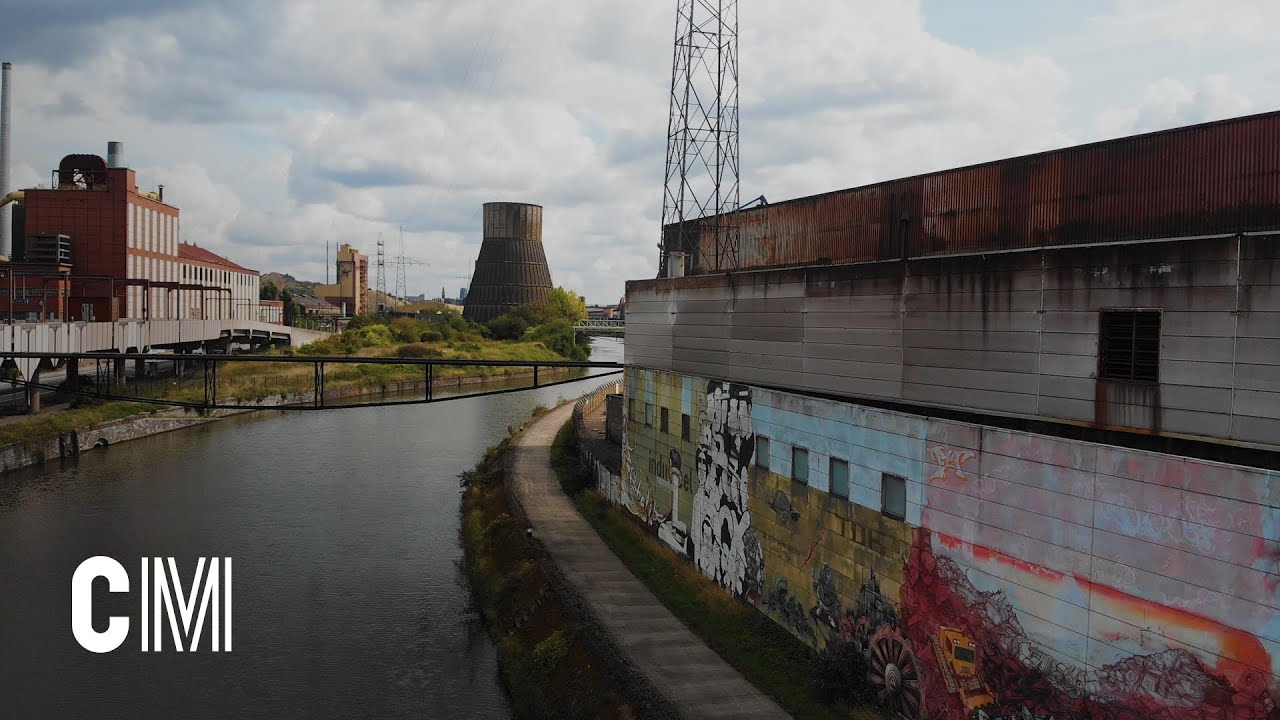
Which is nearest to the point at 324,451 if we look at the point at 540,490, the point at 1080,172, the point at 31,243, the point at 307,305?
the point at 540,490

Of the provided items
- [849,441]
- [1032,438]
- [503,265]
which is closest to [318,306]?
[503,265]

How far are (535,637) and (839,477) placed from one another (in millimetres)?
7369

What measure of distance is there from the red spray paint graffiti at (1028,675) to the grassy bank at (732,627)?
5.78 ft

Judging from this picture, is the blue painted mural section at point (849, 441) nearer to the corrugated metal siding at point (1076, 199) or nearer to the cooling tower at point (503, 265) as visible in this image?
the corrugated metal siding at point (1076, 199)

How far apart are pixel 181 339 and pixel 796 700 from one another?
4758cm

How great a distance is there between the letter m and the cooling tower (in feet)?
284

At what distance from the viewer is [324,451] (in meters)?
40.4

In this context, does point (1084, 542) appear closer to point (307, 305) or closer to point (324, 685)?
point (324, 685)

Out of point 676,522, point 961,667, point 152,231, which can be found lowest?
point 676,522

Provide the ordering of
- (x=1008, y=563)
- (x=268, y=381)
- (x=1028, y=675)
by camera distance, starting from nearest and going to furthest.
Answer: (x=1028, y=675) < (x=1008, y=563) < (x=268, y=381)

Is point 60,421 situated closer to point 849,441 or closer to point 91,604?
point 91,604

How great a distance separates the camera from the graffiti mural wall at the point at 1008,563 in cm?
839

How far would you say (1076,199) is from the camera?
13797 millimetres

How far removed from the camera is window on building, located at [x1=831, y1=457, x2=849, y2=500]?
13961 millimetres
